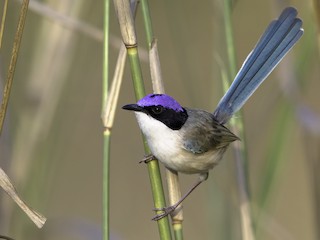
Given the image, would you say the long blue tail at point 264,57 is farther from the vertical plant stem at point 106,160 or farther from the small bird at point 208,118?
the vertical plant stem at point 106,160

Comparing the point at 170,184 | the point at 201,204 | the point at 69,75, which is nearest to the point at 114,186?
the point at 201,204

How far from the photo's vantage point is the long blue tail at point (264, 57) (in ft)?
8.37

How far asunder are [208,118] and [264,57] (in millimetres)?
356

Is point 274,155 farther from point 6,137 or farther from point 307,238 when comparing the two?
point 307,238

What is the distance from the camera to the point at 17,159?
2945 millimetres

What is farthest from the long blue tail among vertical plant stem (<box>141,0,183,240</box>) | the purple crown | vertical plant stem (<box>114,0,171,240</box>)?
vertical plant stem (<box>114,0,171,240</box>)

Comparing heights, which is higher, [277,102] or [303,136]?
[277,102]

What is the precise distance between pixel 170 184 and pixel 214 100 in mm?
754

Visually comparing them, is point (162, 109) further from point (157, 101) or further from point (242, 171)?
point (242, 171)

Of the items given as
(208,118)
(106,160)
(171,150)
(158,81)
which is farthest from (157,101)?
(208,118)

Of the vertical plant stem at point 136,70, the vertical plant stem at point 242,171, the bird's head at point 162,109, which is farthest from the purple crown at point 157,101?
the vertical plant stem at point 242,171

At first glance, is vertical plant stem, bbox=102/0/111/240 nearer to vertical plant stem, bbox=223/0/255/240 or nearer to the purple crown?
the purple crown

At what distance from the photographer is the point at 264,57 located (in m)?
2.63

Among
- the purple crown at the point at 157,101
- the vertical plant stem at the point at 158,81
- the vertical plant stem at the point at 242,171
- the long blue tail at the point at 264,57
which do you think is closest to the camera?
the vertical plant stem at the point at 158,81
